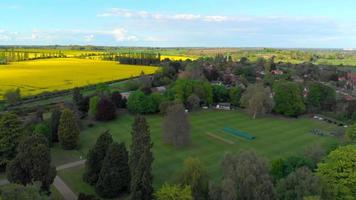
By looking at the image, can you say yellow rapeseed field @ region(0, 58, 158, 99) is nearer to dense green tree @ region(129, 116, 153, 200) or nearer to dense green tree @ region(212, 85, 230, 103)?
dense green tree @ region(212, 85, 230, 103)

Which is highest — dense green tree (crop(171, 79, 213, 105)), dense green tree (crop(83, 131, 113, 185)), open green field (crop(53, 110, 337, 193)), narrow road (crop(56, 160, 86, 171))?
dense green tree (crop(171, 79, 213, 105))

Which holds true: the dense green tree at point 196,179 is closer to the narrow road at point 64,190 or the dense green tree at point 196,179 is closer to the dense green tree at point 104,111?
the narrow road at point 64,190

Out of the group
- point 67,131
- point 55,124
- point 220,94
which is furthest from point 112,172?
point 220,94

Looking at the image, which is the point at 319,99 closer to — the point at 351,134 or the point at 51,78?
the point at 351,134

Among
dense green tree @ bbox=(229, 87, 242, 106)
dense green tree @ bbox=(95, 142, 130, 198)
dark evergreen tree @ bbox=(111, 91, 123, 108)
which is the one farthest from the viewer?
dense green tree @ bbox=(229, 87, 242, 106)

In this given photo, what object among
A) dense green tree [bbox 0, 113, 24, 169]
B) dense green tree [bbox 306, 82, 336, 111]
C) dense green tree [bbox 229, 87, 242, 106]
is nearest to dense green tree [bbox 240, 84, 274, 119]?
dense green tree [bbox 229, 87, 242, 106]

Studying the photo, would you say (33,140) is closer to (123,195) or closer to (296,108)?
(123,195)

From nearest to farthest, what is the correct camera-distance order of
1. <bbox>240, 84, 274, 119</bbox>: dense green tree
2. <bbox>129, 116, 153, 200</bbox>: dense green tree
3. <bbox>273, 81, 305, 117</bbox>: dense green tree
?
<bbox>129, 116, 153, 200</bbox>: dense green tree < <bbox>240, 84, 274, 119</bbox>: dense green tree < <bbox>273, 81, 305, 117</bbox>: dense green tree
